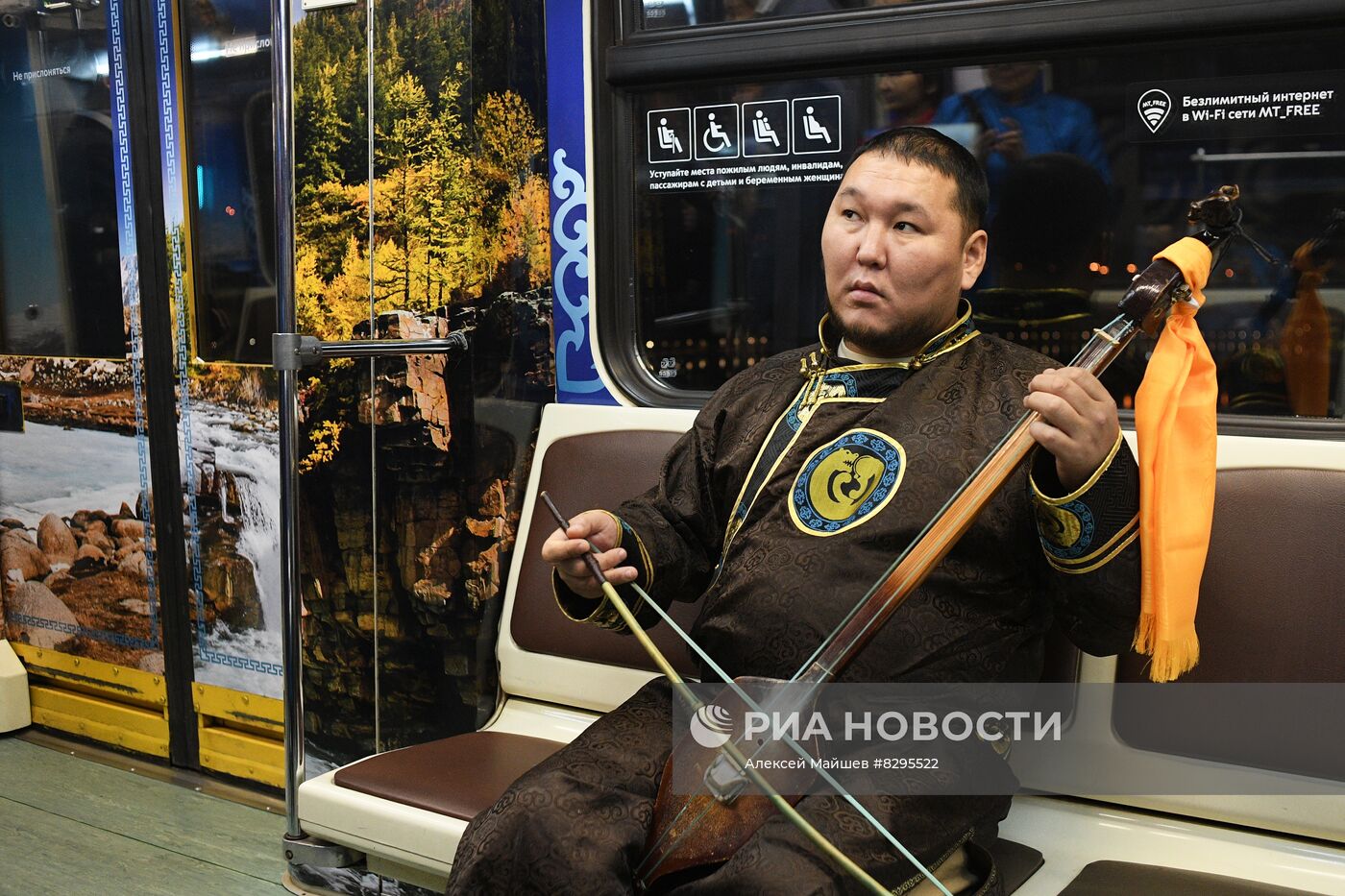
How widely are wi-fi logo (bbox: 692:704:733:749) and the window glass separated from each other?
4.70ft

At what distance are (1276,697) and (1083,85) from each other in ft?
3.77

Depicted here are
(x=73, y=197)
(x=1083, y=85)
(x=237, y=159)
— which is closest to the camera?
(x=1083, y=85)

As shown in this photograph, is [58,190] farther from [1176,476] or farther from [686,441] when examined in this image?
[1176,476]

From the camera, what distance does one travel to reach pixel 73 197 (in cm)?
362

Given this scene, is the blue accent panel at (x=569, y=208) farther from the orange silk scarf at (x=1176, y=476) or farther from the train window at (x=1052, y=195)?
the orange silk scarf at (x=1176, y=476)

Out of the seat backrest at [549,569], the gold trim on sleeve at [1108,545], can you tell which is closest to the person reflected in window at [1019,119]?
the seat backrest at [549,569]

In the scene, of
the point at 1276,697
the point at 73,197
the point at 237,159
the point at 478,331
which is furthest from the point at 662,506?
the point at 73,197

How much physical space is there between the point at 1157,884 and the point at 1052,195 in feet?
4.16

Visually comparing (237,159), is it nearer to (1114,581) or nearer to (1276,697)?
(1114,581)

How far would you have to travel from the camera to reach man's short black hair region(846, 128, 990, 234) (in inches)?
75.2

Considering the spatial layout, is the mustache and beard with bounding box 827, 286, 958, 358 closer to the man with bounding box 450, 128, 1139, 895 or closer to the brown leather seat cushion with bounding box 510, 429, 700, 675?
the man with bounding box 450, 128, 1139, 895

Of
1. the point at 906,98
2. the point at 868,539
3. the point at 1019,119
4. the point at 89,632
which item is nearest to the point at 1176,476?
the point at 868,539

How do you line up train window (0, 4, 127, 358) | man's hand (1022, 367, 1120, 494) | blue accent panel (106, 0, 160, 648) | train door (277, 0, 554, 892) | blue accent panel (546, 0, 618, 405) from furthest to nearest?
1. train window (0, 4, 127, 358)
2. blue accent panel (106, 0, 160, 648)
3. blue accent panel (546, 0, 618, 405)
4. train door (277, 0, 554, 892)
5. man's hand (1022, 367, 1120, 494)

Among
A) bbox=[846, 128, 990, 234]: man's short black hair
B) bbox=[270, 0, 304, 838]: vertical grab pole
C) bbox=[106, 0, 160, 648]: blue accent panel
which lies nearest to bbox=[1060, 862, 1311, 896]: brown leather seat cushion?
bbox=[846, 128, 990, 234]: man's short black hair
